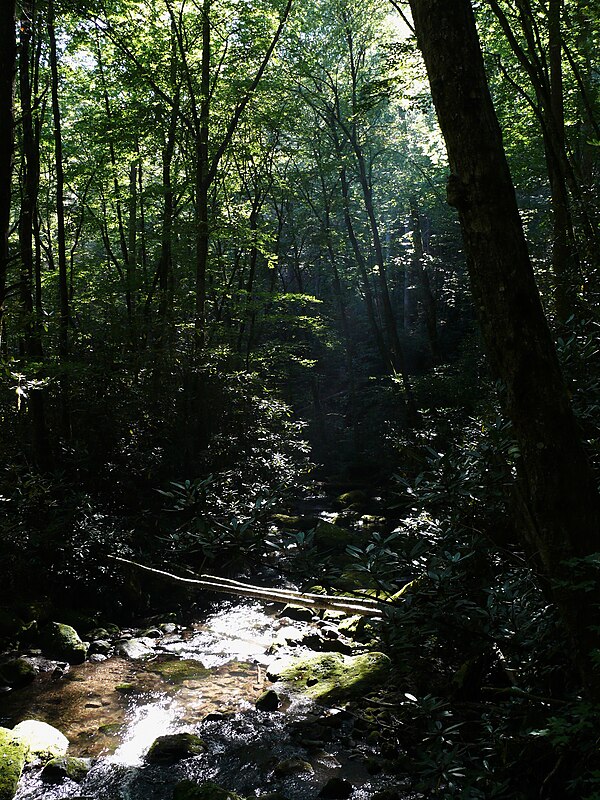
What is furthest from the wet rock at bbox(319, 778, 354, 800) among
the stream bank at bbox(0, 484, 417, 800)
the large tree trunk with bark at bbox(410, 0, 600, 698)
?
the large tree trunk with bark at bbox(410, 0, 600, 698)

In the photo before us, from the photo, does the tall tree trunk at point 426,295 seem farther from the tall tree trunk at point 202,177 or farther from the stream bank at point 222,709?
the stream bank at point 222,709

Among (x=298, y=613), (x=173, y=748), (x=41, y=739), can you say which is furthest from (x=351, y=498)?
(x=41, y=739)

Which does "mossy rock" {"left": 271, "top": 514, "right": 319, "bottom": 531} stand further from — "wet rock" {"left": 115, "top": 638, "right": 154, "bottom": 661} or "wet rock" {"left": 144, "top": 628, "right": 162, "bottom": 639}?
"wet rock" {"left": 115, "top": 638, "right": 154, "bottom": 661}

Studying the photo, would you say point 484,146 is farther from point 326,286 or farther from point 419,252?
point 326,286

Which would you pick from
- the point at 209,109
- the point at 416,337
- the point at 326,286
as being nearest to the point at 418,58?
the point at 209,109

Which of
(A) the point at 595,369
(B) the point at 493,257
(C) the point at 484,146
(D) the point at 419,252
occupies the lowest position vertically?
(A) the point at 595,369

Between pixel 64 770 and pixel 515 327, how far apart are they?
495cm

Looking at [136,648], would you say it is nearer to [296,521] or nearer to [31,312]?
[31,312]

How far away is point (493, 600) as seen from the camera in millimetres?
2959

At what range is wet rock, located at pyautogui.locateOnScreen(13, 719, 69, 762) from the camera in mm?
5036

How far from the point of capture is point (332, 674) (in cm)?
650

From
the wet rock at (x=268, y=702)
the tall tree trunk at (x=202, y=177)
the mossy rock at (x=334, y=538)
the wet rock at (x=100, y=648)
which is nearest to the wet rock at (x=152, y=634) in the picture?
the wet rock at (x=100, y=648)

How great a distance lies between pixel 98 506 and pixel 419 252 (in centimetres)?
1648

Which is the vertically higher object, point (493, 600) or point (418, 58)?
point (418, 58)
